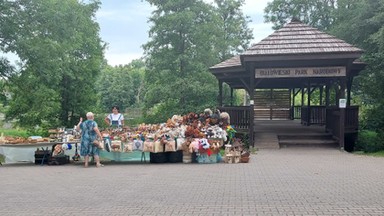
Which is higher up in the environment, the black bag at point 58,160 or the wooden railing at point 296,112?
the wooden railing at point 296,112

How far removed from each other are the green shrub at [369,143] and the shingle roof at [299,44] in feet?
13.9

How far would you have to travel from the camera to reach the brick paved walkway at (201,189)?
20.9ft

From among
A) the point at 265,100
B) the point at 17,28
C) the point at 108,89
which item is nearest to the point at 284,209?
the point at 17,28

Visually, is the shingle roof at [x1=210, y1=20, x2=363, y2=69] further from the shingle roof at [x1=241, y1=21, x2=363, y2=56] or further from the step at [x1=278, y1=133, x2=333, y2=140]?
the step at [x1=278, y1=133, x2=333, y2=140]

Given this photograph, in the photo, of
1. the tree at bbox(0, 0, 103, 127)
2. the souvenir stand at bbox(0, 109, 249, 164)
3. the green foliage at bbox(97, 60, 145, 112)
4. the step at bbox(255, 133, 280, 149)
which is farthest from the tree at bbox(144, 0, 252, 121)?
the green foliage at bbox(97, 60, 145, 112)

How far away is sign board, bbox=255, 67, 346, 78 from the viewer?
14742mm

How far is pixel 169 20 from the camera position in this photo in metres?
25.6

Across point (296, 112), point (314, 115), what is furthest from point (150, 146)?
point (296, 112)

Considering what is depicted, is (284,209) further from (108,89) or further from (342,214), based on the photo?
(108,89)

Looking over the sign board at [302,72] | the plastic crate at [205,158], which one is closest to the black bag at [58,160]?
the plastic crate at [205,158]

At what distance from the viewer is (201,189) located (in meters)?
7.94

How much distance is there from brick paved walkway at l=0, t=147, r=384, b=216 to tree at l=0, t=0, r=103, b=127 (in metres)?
8.30

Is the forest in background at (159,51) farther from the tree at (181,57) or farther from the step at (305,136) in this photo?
the step at (305,136)

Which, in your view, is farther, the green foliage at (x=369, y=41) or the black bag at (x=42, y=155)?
the green foliage at (x=369, y=41)
